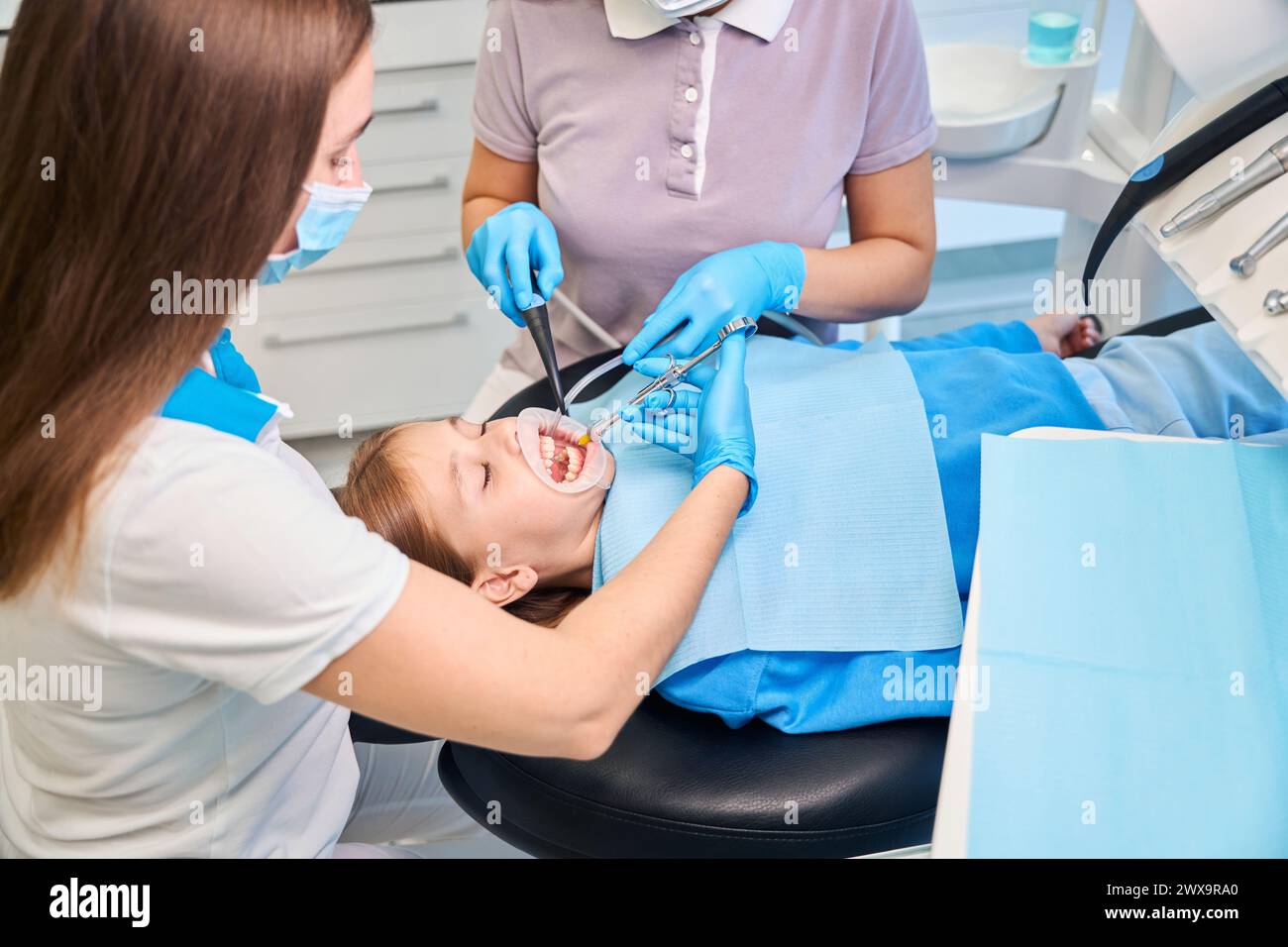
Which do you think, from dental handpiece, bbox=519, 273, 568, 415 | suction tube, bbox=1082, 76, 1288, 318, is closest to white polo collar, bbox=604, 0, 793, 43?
dental handpiece, bbox=519, 273, 568, 415

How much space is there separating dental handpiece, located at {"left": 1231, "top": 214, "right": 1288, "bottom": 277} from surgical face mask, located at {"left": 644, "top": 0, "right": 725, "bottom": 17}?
684 millimetres

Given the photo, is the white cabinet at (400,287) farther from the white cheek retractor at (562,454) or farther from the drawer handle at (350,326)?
the white cheek retractor at (562,454)

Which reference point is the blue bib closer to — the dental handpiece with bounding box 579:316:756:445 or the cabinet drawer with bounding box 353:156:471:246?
the dental handpiece with bounding box 579:316:756:445

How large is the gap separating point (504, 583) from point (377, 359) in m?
1.44

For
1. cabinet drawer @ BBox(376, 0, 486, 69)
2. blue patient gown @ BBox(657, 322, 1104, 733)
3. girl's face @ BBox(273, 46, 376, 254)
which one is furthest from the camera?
cabinet drawer @ BBox(376, 0, 486, 69)

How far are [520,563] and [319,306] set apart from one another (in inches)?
55.3

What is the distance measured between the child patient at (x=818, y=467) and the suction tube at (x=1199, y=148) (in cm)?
27

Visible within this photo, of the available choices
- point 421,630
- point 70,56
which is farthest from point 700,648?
point 70,56

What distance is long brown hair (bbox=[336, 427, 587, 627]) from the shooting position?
53.0 inches

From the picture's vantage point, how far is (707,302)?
4.34 feet

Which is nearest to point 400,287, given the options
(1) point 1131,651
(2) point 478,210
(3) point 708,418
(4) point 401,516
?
(2) point 478,210

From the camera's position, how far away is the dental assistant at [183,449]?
78cm

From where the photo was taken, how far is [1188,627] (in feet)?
3.09
